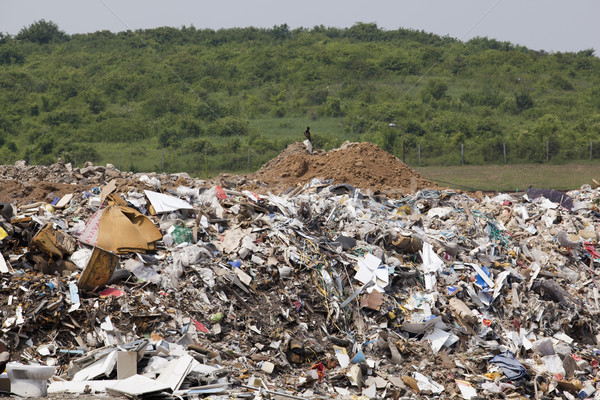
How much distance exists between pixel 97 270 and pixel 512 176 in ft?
73.9

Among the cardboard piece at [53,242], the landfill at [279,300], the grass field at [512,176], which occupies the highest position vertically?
the cardboard piece at [53,242]

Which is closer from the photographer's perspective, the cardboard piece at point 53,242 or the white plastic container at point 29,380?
the white plastic container at point 29,380

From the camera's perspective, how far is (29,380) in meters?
4.86

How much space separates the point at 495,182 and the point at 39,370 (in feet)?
72.9

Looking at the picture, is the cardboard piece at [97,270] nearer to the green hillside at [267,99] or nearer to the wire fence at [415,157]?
the green hillside at [267,99]

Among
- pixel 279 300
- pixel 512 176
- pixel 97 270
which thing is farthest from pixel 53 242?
pixel 512 176

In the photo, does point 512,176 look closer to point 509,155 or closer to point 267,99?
point 509,155

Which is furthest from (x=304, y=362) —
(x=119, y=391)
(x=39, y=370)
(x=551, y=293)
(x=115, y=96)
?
(x=115, y=96)

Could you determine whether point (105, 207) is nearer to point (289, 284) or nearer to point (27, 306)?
point (27, 306)

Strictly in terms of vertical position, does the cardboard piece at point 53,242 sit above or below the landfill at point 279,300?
above

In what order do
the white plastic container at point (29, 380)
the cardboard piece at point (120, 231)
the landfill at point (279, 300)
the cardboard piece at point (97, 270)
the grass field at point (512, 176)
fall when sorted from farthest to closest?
the grass field at point (512, 176) < the cardboard piece at point (120, 231) < the cardboard piece at point (97, 270) < the landfill at point (279, 300) < the white plastic container at point (29, 380)

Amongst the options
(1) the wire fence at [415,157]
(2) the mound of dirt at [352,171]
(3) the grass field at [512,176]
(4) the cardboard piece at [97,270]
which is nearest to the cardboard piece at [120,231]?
(4) the cardboard piece at [97,270]

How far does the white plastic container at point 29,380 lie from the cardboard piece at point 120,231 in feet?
7.31

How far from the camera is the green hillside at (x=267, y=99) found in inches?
1191
